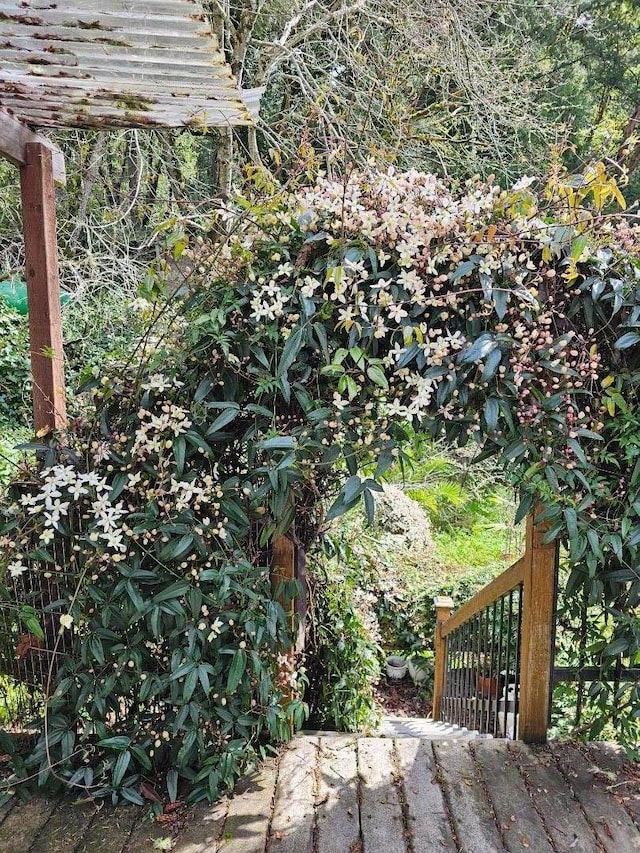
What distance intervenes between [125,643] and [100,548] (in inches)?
13.8

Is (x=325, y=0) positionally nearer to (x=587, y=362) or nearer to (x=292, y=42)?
(x=292, y=42)

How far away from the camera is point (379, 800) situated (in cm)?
219

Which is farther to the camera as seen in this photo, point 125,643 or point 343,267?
point 125,643

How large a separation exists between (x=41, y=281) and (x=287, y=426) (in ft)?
4.09

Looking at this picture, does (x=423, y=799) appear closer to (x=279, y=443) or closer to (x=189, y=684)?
(x=189, y=684)

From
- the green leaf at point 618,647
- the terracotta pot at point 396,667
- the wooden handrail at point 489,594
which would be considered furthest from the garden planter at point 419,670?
the green leaf at point 618,647

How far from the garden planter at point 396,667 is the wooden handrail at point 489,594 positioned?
2.28m

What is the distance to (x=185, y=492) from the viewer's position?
205cm

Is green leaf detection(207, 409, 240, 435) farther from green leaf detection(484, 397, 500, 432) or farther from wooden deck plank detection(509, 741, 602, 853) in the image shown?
wooden deck plank detection(509, 741, 602, 853)

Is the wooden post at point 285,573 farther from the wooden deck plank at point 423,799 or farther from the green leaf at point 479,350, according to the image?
the green leaf at point 479,350

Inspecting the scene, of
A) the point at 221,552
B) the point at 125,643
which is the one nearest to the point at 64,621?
the point at 125,643

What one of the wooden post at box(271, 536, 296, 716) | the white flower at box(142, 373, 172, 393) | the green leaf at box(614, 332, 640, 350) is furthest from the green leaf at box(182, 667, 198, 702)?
the green leaf at box(614, 332, 640, 350)

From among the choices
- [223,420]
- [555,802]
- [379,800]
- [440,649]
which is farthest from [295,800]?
[440,649]

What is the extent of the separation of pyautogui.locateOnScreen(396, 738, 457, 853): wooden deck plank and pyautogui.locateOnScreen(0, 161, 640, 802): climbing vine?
0.53m
